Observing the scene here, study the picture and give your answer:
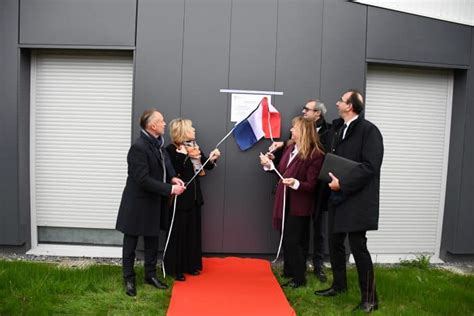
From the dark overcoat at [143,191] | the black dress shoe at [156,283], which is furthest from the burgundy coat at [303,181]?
the black dress shoe at [156,283]

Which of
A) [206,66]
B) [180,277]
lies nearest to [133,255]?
[180,277]

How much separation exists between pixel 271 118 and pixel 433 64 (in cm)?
234

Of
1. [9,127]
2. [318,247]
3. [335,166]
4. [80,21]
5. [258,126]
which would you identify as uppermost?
[80,21]

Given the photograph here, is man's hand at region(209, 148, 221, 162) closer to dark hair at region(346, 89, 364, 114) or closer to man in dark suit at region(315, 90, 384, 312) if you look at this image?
man in dark suit at region(315, 90, 384, 312)

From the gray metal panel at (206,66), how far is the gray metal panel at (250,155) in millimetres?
127

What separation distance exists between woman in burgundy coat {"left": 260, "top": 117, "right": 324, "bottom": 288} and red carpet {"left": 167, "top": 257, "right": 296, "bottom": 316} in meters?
0.37

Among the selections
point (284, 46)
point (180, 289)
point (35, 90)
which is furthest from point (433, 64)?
point (35, 90)

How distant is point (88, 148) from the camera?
598 cm

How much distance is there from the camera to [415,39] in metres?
5.78

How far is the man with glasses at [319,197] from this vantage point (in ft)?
15.5

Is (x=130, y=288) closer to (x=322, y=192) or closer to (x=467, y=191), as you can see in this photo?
(x=322, y=192)

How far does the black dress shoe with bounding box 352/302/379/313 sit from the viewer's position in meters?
4.07

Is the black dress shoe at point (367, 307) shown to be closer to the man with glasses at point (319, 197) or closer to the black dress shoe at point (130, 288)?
the man with glasses at point (319, 197)

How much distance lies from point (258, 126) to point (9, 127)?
319cm
